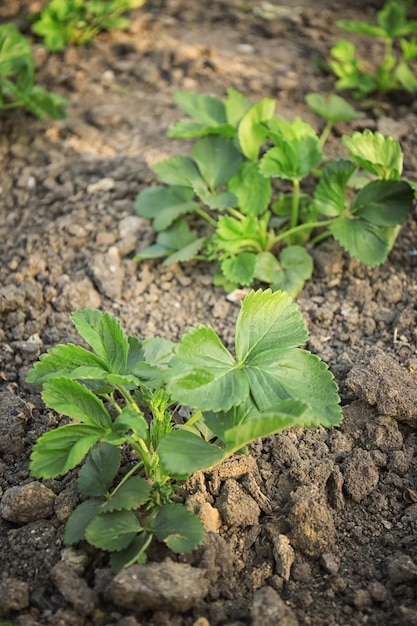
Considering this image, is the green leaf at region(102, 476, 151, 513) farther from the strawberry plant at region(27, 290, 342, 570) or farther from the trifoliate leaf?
the trifoliate leaf

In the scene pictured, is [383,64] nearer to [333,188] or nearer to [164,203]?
[333,188]

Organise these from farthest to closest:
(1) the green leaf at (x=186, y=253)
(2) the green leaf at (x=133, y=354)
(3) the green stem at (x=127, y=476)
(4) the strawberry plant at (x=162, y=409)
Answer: (1) the green leaf at (x=186, y=253) → (2) the green leaf at (x=133, y=354) → (3) the green stem at (x=127, y=476) → (4) the strawberry plant at (x=162, y=409)

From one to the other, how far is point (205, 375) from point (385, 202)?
108 cm

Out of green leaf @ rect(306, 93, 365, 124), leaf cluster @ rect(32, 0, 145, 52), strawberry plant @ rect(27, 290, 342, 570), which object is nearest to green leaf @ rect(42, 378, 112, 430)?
strawberry plant @ rect(27, 290, 342, 570)

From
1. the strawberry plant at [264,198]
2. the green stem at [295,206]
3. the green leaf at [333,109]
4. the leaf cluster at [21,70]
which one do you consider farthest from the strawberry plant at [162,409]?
the leaf cluster at [21,70]

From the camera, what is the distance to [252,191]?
8.13 feet

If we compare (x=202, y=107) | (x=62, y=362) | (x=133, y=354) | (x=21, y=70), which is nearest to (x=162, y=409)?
(x=133, y=354)

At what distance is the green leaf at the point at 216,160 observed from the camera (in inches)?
99.7

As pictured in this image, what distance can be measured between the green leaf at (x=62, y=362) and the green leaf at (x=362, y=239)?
1008mm

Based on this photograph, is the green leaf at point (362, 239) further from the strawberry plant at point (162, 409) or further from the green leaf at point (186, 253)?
the strawberry plant at point (162, 409)

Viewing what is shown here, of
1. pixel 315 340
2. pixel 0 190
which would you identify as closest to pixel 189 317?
pixel 315 340

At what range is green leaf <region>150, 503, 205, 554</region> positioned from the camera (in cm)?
162

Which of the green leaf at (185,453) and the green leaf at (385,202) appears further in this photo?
the green leaf at (385,202)

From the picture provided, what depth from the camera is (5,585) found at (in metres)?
1.61
